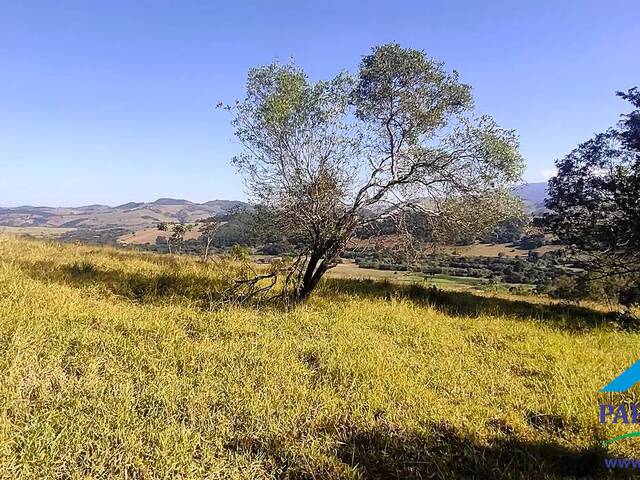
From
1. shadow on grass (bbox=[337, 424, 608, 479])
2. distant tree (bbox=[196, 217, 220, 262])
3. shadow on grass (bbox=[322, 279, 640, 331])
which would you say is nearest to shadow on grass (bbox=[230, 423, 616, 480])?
shadow on grass (bbox=[337, 424, 608, 479])

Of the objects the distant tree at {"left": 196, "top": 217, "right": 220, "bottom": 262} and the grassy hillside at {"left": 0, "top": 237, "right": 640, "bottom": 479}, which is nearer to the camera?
the grassy hillside at {"left": 0, "top": 237, "right": 640, "bottom": 479}

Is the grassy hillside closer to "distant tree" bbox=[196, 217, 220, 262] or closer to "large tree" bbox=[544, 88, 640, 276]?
"large tree" bbox=[544, 88, 640, 276]

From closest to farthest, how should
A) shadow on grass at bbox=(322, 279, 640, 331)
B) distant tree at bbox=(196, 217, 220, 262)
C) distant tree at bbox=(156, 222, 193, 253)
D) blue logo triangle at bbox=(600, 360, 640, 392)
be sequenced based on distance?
blue logo triangle at bbox=(600, 360, 640, 392) < shadow on grass at bbox=(322, 279, 640, 331) < distant tree at bbox=(196, 217, 220, 262) < distant tree at bbox=(156, 222, 193, 253)

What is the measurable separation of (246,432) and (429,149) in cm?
898

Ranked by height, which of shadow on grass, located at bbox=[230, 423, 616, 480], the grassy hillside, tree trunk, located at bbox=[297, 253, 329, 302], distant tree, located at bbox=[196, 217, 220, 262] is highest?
distant tree, located at bbox=[196, 217, 220, 262]

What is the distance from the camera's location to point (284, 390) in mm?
5246

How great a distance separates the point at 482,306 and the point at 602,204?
16.8 ft

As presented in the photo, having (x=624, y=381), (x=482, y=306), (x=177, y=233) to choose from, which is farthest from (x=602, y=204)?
(x=177, y=233)

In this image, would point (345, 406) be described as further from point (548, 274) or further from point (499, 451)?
point (548, 274)

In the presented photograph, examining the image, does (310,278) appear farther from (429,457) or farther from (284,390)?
(429,457)

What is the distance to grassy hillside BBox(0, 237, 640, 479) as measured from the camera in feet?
12.4

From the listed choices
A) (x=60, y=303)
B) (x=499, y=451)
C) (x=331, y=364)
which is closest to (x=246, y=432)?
(x=331, y=364)

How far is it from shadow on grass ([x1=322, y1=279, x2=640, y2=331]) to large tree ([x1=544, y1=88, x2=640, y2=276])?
5.36ft

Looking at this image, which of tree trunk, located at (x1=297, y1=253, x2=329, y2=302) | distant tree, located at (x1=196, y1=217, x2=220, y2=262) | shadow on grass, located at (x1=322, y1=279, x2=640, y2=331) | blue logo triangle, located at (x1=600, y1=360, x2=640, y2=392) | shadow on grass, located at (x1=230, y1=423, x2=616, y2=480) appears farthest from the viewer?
distant tree, located at (x1=196, y1=217, x2=220, y2=262)
